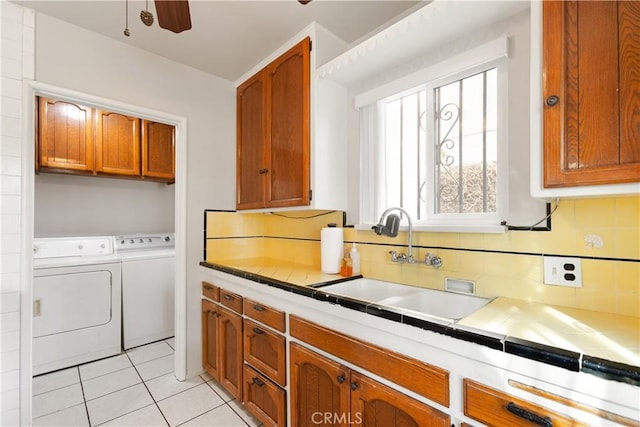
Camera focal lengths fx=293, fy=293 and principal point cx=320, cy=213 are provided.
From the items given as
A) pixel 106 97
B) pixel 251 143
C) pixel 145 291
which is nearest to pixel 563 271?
pixel 251 143

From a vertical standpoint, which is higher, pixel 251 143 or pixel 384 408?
pixel 251 143

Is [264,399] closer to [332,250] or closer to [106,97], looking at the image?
[332,250]

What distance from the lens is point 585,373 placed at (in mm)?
698

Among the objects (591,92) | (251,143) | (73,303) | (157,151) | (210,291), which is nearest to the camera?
(591,92)

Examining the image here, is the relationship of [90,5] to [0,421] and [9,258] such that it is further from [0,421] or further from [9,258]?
[0,421]

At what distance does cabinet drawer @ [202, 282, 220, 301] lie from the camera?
2.11 meters

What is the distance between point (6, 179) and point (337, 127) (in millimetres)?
1893

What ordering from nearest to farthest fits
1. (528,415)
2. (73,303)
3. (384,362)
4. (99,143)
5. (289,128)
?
(528,415) → (384,362) → (289,128) → (73,303) → (99,143)

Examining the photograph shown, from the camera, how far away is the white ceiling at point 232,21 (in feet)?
5.34

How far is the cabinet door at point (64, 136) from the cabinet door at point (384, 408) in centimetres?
296

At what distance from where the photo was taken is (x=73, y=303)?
8.12 feet

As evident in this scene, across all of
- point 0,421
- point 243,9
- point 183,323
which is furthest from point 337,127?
point 0,421

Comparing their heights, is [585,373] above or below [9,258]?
below

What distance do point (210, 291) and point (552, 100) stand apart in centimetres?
223
